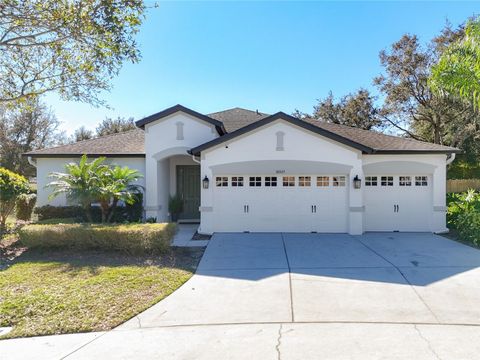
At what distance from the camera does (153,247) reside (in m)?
9.03

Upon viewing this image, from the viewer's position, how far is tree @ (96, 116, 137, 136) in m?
36.5

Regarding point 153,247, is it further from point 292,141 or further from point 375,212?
point 375,212

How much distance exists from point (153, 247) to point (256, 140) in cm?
558

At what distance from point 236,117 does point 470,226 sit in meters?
12.3

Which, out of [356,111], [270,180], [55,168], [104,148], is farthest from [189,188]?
[356,111]

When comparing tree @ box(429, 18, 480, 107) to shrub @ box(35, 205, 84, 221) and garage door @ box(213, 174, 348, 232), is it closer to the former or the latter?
garage door @ box(213, 174, 348, 232)

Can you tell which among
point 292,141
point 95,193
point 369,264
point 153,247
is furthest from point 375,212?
point 95,193

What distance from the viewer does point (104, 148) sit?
1455 centimetres

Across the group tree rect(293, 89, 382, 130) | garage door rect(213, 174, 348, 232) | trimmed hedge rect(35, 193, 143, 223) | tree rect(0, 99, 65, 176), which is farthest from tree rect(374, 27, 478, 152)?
tree rect(0, 99, 65, 176)

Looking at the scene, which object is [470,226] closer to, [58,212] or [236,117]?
[236,117]

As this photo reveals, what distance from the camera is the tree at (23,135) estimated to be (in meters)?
29.3

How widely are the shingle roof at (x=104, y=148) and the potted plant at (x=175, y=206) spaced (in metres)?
2.68

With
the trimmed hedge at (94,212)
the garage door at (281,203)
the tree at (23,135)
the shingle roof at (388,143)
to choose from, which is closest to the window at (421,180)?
the shingle roof at (388,143)

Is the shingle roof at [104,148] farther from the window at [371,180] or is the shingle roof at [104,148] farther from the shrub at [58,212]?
the window at [371,180]
